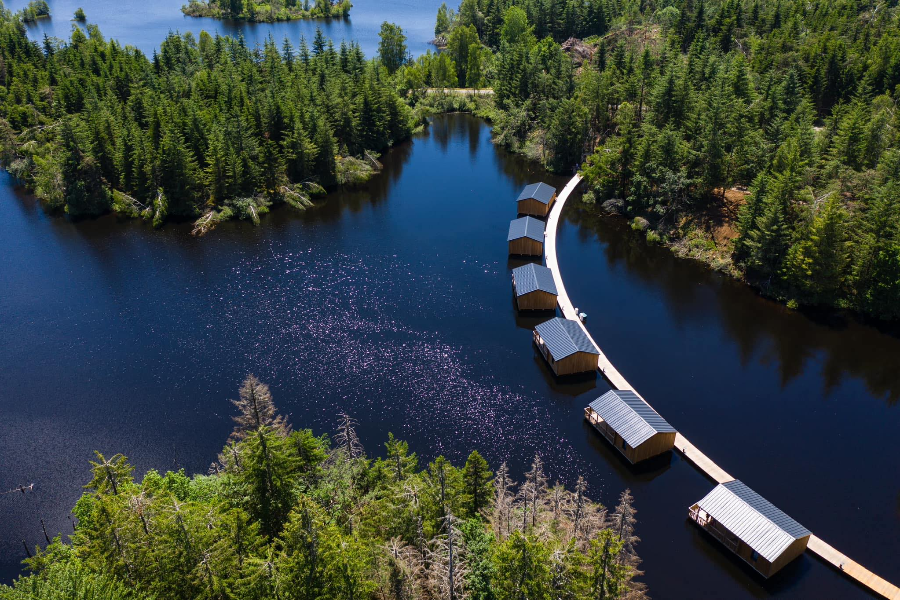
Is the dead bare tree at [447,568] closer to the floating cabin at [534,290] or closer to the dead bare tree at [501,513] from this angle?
the dead bare tree at [501,513]

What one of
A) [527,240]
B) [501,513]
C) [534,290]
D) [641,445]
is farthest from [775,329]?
[501,513]

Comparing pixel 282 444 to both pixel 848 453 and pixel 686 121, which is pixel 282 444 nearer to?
pixel 848 453

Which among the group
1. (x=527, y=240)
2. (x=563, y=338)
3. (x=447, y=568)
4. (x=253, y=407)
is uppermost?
(x=253, y=407)

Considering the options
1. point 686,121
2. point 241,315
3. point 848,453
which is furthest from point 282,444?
point 686,121

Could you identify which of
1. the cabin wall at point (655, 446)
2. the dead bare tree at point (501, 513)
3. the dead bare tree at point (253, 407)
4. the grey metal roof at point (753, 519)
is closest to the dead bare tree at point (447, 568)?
the dead bare tree at point (501, 513)

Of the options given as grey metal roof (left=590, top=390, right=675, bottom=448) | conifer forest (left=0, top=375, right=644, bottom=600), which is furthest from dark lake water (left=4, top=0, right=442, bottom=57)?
conifer forest (left=0, top=375, right=644, bottom=600)

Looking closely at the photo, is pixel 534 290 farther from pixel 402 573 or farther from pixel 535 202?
pixel 402 573

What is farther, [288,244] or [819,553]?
[288,244]
